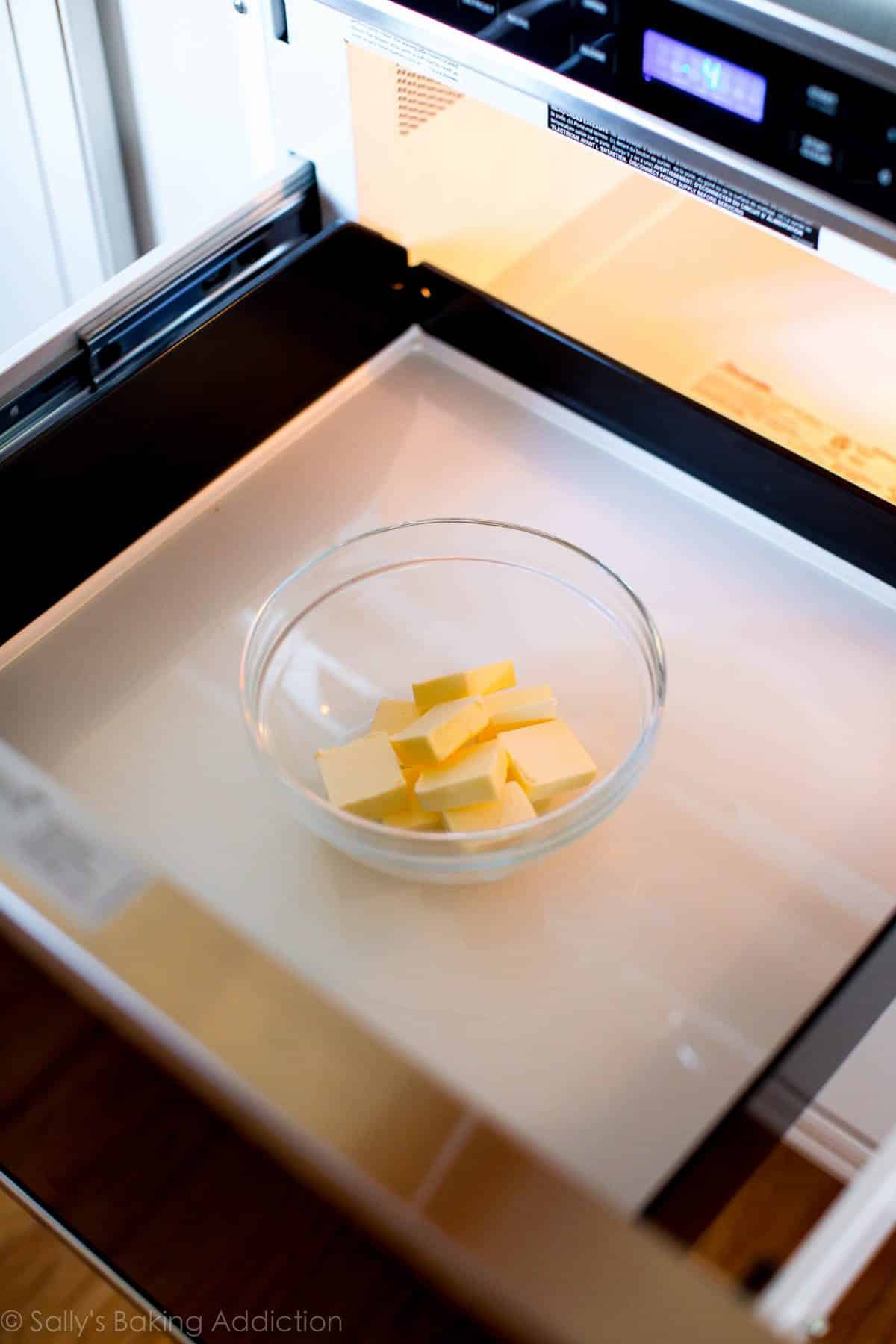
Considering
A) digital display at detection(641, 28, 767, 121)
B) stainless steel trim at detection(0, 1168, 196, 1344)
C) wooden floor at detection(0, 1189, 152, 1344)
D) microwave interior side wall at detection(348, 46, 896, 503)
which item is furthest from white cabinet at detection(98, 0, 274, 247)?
wooden floor at detection(0, 1189, 152, 1344)

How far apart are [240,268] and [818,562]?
0.47 m

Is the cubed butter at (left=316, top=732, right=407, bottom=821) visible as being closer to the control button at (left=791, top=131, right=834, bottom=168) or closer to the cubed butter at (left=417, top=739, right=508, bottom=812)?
the cubed butter at (left=417, top=739, right=508, bottom=812)

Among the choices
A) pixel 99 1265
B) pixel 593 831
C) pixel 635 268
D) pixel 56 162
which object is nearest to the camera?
pixel 593 831

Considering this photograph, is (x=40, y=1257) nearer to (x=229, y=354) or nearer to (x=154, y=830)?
(x=154, y=830)

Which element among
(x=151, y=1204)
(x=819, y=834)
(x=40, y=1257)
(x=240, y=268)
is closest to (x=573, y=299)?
(x=240, y=268)

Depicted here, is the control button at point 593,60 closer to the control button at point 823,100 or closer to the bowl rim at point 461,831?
the control button at point 823,100

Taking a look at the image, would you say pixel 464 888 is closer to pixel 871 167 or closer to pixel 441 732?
pixel 441 732

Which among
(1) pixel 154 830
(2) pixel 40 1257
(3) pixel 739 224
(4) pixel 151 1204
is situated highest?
(3) pixel 739 224

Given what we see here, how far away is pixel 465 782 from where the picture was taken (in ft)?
2.71

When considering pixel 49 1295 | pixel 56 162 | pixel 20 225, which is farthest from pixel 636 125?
pixel 49 1295

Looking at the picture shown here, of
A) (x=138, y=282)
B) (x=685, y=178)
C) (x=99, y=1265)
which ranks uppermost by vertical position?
(x=685, y=178)

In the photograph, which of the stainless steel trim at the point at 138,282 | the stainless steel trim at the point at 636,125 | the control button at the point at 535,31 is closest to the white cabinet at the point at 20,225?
the stainless steel trim at the point at 138,282

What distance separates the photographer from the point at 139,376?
3.11 feet

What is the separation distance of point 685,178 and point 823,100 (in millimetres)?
123
